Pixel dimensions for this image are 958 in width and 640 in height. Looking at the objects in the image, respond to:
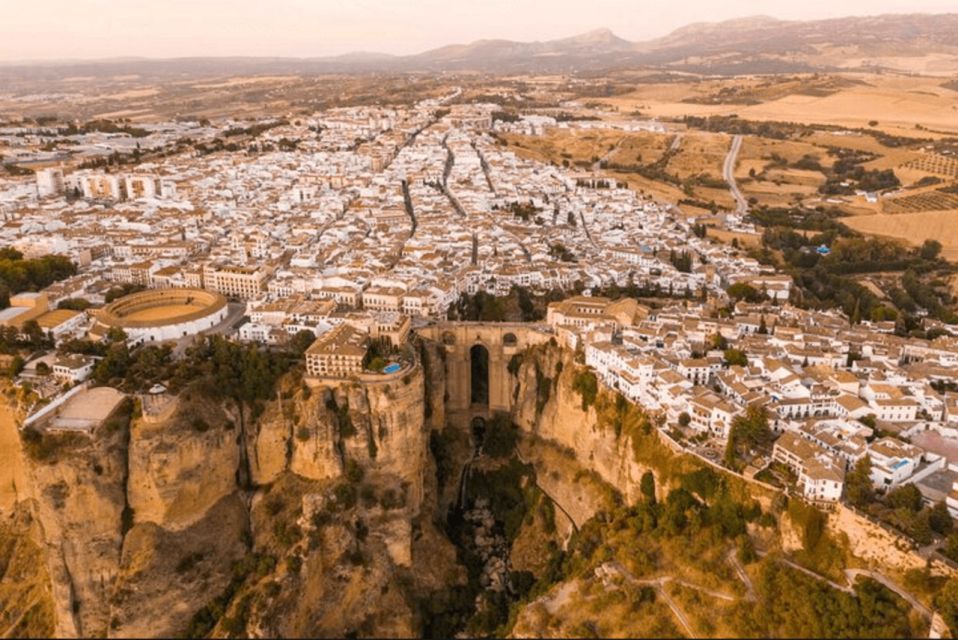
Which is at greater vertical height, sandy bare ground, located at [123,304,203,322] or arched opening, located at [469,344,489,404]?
sandy bare ground, located at [123,304,203,322]

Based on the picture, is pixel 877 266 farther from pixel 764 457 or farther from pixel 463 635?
pixel 463 635

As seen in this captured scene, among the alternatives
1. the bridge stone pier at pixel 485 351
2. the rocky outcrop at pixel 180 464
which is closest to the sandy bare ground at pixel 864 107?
the bridge stone pier at pixel 485 351

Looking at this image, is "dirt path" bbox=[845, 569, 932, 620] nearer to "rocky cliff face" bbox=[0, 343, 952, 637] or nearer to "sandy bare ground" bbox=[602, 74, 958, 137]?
"rocky cliff face" bbox=[0, 343, 952, 637]

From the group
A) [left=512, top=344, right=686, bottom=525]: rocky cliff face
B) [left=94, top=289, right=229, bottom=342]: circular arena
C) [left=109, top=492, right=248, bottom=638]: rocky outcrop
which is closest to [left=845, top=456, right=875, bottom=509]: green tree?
[left=512, top=344, right=686, bottom=525]: rocky cliff face

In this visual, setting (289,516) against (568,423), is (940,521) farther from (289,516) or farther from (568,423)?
(289,516)

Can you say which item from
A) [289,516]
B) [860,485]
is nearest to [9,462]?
[289,516]

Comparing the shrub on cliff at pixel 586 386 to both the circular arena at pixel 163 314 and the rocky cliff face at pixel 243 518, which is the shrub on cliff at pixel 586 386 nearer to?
the rocky cliff face at pixel 243 518

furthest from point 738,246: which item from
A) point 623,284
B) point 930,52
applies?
point 930,52
